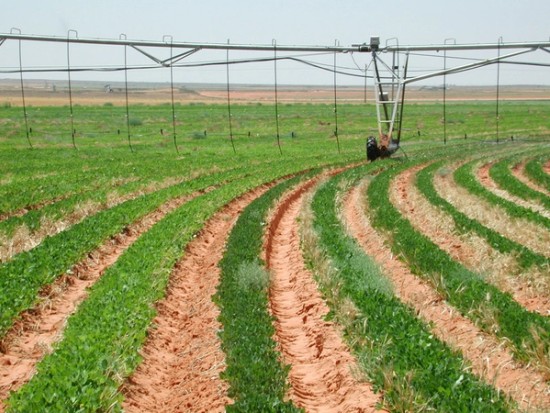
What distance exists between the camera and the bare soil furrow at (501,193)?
58.5 feet

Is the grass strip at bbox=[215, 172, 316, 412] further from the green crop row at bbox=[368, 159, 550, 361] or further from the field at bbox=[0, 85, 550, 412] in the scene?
the green crop row at bbox=[368, 159, 550, 361]

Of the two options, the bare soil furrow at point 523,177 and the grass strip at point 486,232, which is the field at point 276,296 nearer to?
the grass strip at point 486,232

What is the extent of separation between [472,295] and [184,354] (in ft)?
12.1

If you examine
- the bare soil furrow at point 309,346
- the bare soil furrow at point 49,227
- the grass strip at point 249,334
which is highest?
the bare soil furrow at point 49,227

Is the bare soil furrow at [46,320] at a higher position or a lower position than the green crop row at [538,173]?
lower

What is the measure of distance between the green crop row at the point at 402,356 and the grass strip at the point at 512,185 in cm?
866

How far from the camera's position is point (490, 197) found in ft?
62.7

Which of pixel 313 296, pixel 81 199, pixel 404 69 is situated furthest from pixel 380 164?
pixel 313 296

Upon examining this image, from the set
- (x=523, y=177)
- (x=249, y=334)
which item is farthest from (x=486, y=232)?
(x=523, y=177)

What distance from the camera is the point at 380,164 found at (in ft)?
94.8

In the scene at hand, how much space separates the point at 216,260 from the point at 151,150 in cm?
2563

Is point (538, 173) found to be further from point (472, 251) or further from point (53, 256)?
point (53, 256)

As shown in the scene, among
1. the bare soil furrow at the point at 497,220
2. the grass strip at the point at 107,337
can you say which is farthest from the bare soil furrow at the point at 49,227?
the bare soil furrow at the point at 497,220

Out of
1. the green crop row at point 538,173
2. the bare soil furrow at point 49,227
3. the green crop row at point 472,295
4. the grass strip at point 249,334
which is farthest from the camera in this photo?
the green crop row at point 538,173
